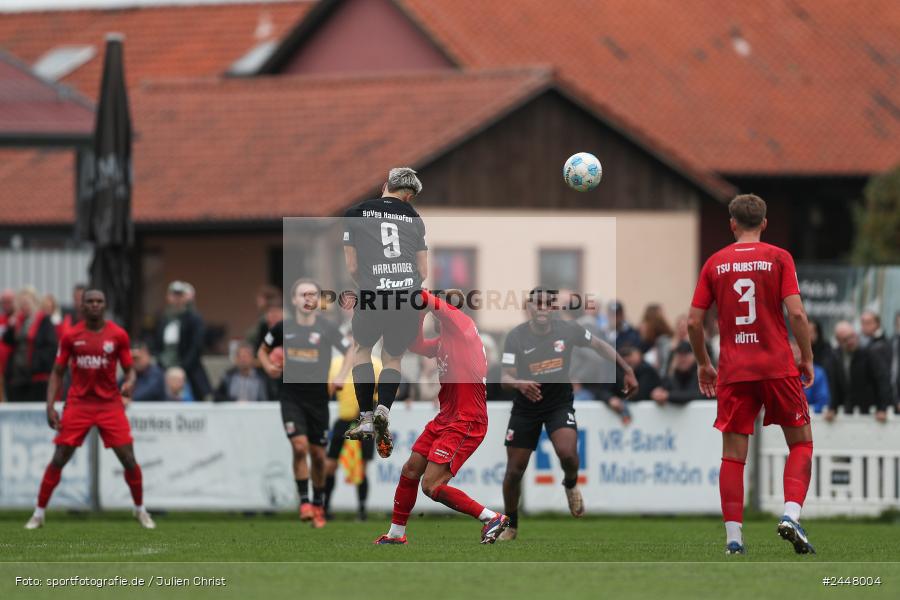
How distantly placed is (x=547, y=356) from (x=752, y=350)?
10.5 feet

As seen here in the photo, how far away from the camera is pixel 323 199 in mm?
33281

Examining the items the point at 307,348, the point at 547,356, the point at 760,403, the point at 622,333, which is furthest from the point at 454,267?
the point at 760,403

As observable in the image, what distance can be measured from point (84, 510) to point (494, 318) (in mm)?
14724

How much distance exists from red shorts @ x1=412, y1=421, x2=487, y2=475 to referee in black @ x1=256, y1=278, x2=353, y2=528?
11.8 feet

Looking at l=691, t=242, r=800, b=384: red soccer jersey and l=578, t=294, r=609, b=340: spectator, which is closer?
l=691, t=242, r=800, b=384: red soccer jersey

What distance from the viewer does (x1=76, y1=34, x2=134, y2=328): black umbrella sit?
61.9ft

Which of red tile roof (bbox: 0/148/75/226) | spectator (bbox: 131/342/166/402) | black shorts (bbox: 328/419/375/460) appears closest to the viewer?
black shorts (bbox: 328/419/375/460)

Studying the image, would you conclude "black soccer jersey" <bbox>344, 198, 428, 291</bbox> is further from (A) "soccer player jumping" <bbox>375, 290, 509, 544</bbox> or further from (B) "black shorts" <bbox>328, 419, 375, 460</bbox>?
(B) "black shorts" <bbox>328, 419, 375, 460</bbox>

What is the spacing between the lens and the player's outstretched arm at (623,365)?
14359mm

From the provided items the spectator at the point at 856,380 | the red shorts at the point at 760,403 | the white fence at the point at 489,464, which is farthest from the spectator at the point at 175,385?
the red shorts at the point at 760,403

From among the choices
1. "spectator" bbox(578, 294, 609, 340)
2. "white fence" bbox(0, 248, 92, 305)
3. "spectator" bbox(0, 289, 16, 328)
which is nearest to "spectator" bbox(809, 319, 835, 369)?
"spectator" bbox(578, 294, 609, 340)

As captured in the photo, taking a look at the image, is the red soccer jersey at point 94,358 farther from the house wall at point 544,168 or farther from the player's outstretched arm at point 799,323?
the house wall at point 544,168

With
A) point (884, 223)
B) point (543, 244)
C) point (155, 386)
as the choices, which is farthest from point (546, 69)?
point (155, 386)

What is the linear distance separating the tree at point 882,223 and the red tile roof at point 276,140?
6.57 metres
